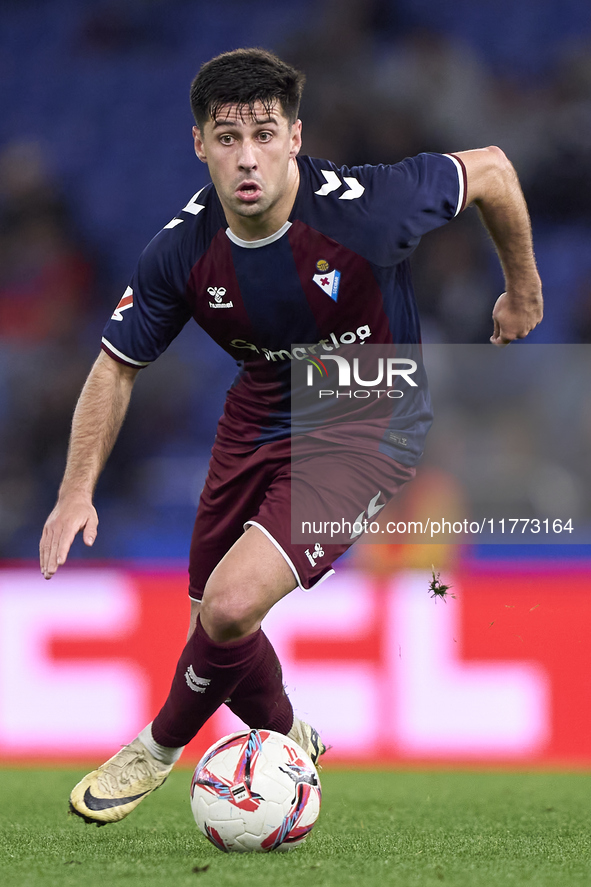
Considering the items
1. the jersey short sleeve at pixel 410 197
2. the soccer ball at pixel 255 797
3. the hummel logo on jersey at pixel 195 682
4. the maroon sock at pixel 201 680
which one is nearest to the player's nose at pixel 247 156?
the jersey short sleeve at pixel 410 197

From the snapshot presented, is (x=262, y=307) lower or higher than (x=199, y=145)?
lower

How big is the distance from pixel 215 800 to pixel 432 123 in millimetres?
6444

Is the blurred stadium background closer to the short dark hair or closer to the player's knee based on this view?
the player's knee

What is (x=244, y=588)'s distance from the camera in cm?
316

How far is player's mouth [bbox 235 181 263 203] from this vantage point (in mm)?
3264

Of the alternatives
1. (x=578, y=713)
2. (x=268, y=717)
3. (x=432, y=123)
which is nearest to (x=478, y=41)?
(x=432, y=123)

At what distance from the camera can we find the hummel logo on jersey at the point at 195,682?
11.0 ft

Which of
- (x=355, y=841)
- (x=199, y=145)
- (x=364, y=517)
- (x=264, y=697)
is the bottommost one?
(x=355, y=841)

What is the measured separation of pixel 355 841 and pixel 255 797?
1.69 feet

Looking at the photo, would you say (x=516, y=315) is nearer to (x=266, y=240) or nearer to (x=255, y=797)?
(x=266, y=240)

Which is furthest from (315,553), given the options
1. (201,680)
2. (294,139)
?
(294,139)

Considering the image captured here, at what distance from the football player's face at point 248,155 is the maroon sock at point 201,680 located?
4.23ft

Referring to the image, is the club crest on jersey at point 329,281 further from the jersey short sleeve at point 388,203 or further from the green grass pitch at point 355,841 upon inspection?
the green grass pitch at point 355,841

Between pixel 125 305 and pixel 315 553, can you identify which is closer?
pixel 315 553
